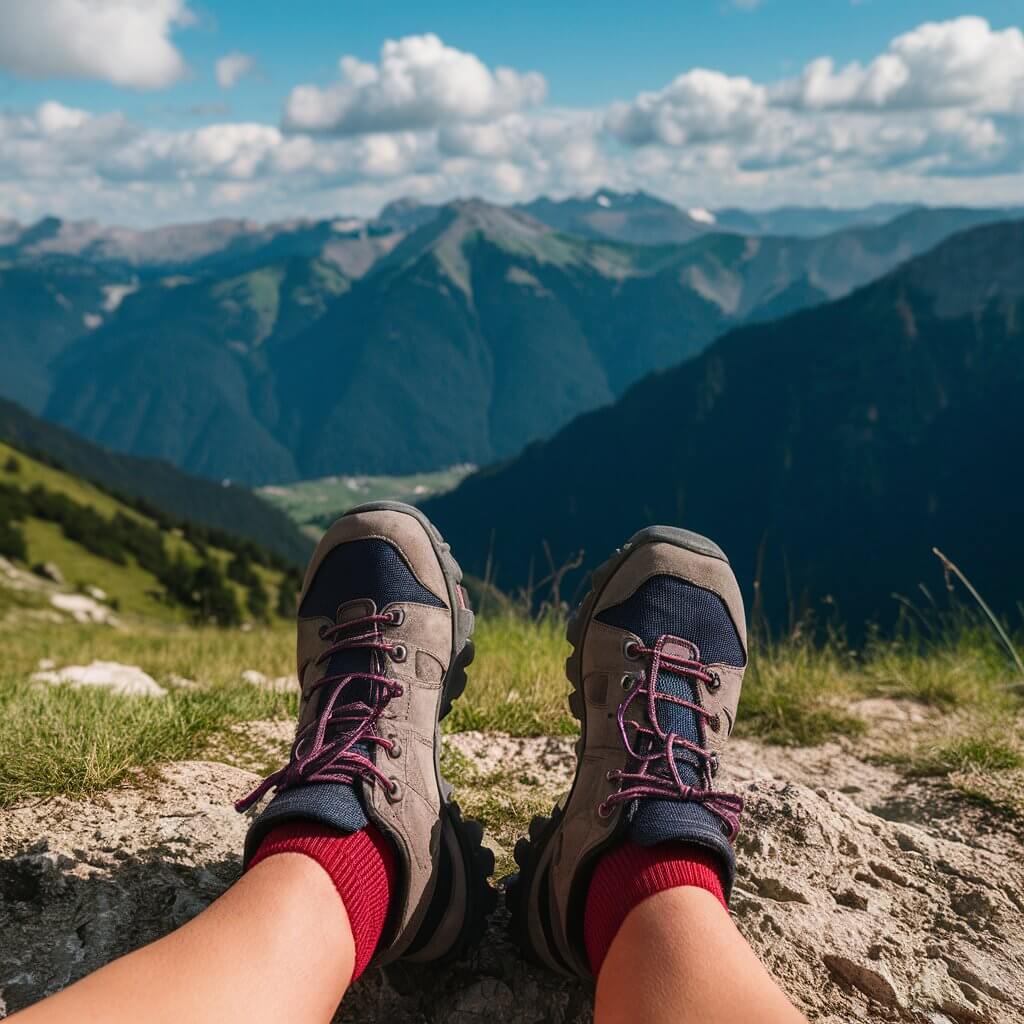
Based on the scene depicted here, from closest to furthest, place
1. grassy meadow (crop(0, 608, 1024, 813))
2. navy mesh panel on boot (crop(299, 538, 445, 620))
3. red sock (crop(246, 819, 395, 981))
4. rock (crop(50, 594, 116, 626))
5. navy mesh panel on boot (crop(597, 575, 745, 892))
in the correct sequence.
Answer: red sock (crop(246, 819, 395, 981)), navy mesh panel on boot (crop(597, 575, 745, 892)), grassy meadow (crop(0, 608, 1024, 813)), navy mesh panel on boot (crop(299, 538, 445, 620)), rock (crop(50, 594, 116, 626))

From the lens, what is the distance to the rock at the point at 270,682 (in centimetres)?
427

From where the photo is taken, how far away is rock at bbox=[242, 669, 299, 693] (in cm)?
427

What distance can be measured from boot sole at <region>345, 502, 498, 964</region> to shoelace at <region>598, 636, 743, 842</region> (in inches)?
15.3

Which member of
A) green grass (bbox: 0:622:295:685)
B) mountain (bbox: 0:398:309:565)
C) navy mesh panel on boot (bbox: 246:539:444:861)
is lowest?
mountain (bbox: 0:398:309:565)

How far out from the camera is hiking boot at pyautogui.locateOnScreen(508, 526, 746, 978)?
7.50ft

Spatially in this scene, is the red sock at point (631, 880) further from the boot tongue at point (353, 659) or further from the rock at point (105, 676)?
the rock at point (105, 676)

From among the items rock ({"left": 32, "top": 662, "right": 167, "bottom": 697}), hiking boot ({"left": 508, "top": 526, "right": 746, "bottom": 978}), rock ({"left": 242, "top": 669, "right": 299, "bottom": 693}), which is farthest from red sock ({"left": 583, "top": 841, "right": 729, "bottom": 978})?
rock ({"left": 32, "top": 662, "right": 167, "bottom": 697})

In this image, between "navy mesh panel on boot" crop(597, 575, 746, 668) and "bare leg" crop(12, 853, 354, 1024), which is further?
"navy mesh panel on boot" crop(597, 575, 746, 668)

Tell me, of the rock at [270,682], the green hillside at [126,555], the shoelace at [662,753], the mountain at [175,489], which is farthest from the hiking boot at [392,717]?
the mountain at [175,489]

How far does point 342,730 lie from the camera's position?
2654mm

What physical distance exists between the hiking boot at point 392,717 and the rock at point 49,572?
6163cm

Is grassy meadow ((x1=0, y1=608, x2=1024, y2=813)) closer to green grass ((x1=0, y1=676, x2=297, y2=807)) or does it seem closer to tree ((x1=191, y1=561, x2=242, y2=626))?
green grass ((x1=0, y1=676, x2=297, y2=807))

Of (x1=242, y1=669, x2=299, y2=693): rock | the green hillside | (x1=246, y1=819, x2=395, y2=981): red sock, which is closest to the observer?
(x1=246, y1=819, x2=395, y2=981): red sock

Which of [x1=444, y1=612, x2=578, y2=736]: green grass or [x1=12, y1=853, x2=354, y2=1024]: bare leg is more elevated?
[x1=12, y1=853, x2=354, y2=1024]: bare leg
